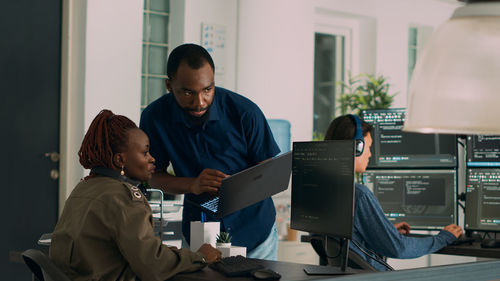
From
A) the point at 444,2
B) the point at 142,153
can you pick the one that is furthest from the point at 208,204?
the point at 444,2

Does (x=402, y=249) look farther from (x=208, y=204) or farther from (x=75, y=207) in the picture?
(x=75, y=207)

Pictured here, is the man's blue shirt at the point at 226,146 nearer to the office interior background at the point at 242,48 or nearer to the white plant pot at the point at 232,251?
the white plant pot at the point at 232,251

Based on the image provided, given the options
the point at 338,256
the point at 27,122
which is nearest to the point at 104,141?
the point at 338,256

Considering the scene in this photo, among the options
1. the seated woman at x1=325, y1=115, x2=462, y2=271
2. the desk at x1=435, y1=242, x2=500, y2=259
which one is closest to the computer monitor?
the seated woman at x1=325, y1=115, x2=462, y2=271

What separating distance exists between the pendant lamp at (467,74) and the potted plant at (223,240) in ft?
3.94

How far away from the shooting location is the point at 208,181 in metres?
2.31

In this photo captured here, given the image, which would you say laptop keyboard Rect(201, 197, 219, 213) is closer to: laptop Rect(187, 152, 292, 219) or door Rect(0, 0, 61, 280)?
laptop Rect(187, 152, 292, 219)

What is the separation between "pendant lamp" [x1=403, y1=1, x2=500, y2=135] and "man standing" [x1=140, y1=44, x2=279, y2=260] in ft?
4.29

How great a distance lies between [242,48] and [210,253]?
347cm

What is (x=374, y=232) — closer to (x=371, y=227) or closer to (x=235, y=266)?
(x=371, y=227)

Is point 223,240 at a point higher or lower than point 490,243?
higher

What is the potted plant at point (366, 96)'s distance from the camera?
6.02 m

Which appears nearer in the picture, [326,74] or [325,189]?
[325,189]

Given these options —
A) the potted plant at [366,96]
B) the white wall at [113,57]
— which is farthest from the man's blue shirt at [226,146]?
the potted plant at [366,96]
